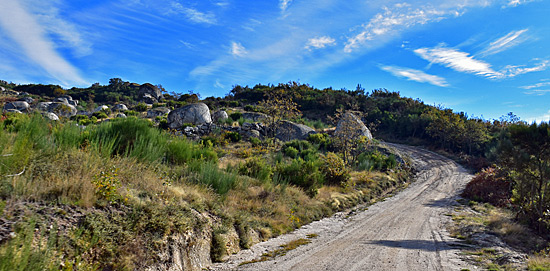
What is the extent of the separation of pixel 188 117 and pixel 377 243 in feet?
62.5

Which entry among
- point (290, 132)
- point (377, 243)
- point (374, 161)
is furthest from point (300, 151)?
point (377, 243)

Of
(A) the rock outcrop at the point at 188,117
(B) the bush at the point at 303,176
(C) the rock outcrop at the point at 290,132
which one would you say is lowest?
(B) the bush at the point at 303,176

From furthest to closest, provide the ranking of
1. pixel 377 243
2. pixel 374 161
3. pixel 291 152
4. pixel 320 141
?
pixel 320 141 → pixel 374 161 → pixel 291 152 → pixel 377 243

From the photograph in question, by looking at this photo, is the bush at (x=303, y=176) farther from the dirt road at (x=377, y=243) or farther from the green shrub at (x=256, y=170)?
the dirt road at (x=377, y=243)

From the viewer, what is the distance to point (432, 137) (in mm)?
37500

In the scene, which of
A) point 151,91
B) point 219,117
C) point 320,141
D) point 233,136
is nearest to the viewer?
point 233,136

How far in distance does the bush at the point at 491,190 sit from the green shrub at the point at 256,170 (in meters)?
11.8

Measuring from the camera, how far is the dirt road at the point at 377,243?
5.32 m

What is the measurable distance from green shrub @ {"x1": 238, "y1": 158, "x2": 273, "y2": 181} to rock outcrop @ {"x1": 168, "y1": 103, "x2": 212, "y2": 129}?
1302 centimetres

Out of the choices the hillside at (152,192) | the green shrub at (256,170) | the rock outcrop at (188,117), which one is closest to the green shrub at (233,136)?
the hillside at (152,192)

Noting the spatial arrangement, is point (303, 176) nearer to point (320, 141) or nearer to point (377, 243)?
point (377, 243)

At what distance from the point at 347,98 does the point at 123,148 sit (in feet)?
145

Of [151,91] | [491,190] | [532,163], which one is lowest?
[491,190]

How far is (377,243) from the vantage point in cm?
680
